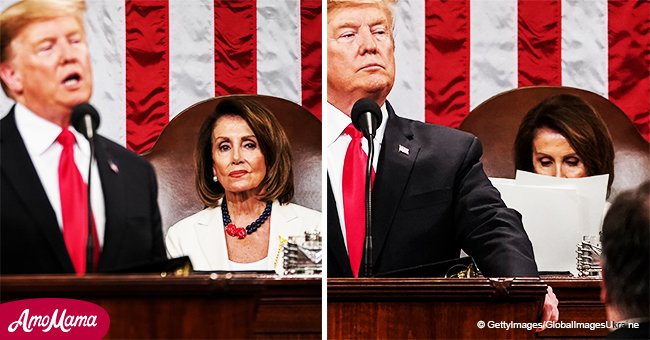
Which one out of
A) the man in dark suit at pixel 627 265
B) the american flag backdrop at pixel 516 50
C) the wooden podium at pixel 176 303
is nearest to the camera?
the man in dark suit at pixel 627 265

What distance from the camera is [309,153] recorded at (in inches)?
142

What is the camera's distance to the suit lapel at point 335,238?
11.6 feet

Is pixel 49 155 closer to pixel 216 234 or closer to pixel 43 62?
pixel 43 62

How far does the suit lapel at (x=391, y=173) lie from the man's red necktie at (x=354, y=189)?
0.14ft

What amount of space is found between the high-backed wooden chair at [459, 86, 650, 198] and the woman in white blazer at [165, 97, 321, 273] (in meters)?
0.62

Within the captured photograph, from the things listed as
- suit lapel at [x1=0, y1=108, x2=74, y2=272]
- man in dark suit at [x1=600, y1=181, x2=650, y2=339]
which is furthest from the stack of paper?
suit lapel at [x1=0, y1=108, x2=74, y2=272]

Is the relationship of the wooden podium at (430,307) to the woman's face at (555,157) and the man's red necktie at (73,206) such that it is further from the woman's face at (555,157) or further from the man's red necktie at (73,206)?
the man's red necktie at (73,206)

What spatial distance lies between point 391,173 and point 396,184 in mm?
41

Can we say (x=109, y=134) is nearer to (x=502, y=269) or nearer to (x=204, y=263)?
(x=204, y=263)

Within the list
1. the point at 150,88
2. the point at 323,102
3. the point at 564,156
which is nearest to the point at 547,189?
the point at 564,156

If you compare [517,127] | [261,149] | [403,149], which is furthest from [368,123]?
[517,127]

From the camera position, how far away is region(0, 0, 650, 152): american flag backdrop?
3.63 m

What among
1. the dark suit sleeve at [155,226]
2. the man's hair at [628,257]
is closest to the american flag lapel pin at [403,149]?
the man's hair at [628,257]

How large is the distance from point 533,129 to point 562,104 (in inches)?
5.3
